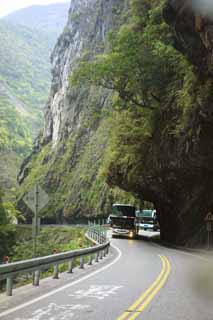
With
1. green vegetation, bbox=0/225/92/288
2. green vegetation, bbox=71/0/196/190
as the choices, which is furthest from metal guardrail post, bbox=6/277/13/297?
green vegetation, bbox=71/0/196/190

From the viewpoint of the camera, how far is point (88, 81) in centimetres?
3675

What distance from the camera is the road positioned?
30.1ft

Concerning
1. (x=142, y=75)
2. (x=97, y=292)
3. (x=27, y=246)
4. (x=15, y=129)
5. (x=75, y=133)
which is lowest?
(x=27, y=246)

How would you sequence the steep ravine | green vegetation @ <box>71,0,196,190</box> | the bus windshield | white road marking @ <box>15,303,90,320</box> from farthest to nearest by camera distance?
the bus windshield < green vegetation @ <box>71,0,196,190</box> < the steep ravine < white road marking @ <box>15,303,90,320</box>

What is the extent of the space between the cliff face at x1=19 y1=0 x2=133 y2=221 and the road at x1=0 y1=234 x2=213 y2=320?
174 feet

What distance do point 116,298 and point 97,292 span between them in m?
1.05

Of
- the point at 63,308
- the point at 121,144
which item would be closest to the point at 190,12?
the point at 63,308

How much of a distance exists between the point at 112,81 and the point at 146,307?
27.5 meters

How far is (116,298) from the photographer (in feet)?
37.3

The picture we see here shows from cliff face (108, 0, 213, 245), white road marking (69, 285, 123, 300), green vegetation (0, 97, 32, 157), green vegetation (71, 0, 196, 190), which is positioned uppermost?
green vegetation (0, 97, 32, 157)

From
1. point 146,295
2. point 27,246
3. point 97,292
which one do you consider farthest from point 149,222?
point 146,295

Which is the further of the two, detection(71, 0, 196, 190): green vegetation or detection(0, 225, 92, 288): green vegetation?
detection(0, 225, 92, 288): green vegetation

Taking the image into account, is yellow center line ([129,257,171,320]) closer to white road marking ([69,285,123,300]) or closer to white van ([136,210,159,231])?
white road marking ([69,285,123,300])

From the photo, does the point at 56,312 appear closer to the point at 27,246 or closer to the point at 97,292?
the point at 97,292
